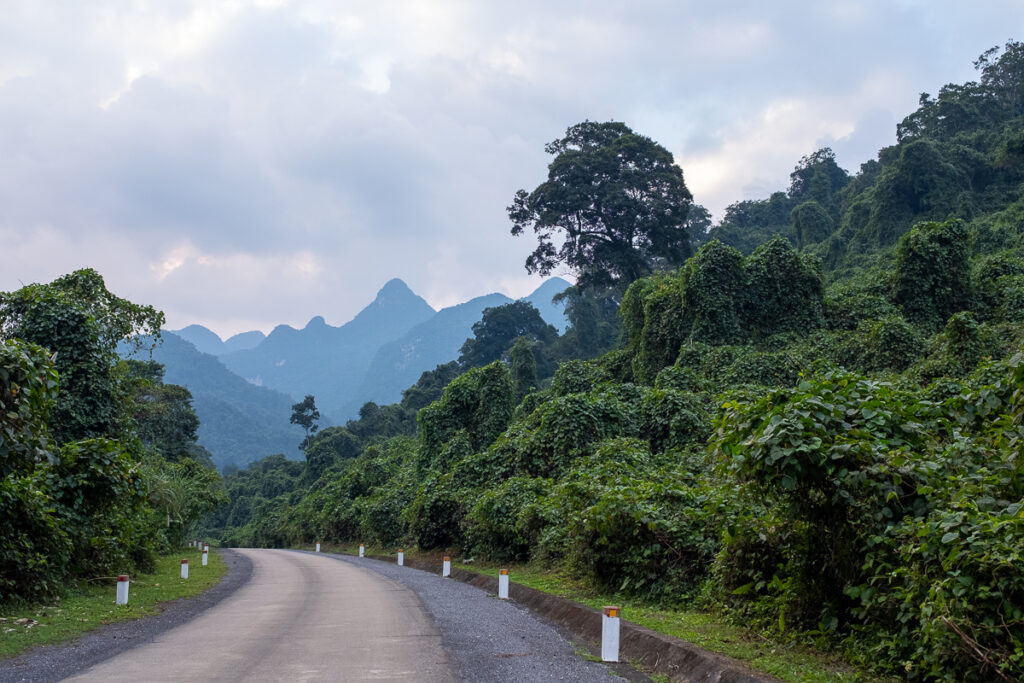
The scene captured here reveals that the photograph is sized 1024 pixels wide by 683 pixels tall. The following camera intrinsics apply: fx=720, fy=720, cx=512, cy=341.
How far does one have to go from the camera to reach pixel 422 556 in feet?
81.0

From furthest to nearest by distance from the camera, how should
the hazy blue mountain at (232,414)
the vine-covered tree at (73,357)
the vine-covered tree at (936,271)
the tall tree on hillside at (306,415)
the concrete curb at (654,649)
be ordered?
the hazy blue mountain at (232,414)
the tall tree on hillside at (306,415)
the vine-covered tree at (936,271)
the vine-covered tree at (73,357)
the concrete curb at (654,649)

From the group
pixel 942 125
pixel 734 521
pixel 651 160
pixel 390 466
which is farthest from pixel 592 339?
pixel 734 521

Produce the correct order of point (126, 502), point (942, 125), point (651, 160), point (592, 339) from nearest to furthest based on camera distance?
point (126, 502) → point (651, 160) → point (942, 125) → point (592, 339)

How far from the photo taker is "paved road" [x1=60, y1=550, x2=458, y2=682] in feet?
22.1

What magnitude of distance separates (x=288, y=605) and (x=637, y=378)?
2214 cm

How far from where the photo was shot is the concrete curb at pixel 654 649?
6.00 metres

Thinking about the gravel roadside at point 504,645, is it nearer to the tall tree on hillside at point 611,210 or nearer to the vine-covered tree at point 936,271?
the vine-covered tree at point 936,271

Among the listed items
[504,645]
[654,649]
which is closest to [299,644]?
[504,645]

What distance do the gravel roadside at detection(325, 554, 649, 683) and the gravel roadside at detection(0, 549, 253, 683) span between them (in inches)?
147

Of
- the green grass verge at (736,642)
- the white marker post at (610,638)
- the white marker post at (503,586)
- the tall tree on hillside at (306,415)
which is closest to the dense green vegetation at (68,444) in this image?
the white marker post at (610,638)

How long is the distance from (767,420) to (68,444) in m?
11.9

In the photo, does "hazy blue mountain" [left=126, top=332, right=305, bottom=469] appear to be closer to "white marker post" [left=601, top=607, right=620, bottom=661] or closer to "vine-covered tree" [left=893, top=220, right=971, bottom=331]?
"vine-covered tree" [left=893, top=220, right=971, bottom=331]

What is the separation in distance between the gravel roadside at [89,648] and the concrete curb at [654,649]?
18.0 ft

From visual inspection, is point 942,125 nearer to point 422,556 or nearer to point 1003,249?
point 1003,249
